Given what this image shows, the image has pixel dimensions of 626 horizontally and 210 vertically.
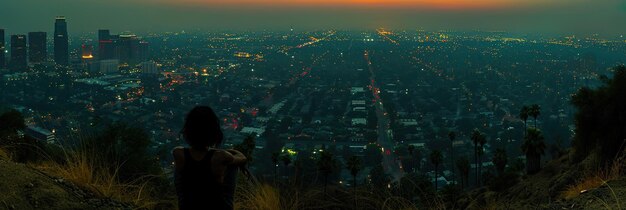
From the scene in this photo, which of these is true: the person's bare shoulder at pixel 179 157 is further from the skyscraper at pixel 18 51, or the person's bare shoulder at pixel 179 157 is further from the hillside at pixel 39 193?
the skyscraper at pixel 18 51

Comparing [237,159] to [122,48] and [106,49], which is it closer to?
[122,48]

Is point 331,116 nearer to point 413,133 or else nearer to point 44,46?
point 413,133

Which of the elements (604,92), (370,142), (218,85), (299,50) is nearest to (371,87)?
(218,85)

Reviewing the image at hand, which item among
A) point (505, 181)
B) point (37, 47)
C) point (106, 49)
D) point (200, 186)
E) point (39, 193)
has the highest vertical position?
point (200, 186)

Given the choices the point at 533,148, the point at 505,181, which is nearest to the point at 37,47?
the point at 533,148

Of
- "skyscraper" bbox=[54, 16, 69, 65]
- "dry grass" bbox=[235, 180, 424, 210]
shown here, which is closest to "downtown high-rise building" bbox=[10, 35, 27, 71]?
"skyscraper" bbox=[54, 16, 69, 65]

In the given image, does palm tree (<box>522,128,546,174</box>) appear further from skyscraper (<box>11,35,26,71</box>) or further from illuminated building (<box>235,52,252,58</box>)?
illuminated building (<box>235,52,252,58</box>)
